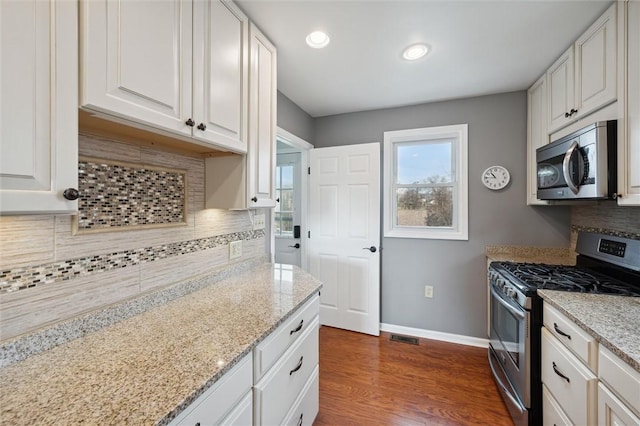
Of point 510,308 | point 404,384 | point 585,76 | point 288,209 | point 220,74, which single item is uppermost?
point 585,76

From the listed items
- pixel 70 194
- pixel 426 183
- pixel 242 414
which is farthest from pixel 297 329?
pixel 426 183

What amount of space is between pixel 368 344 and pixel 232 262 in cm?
167

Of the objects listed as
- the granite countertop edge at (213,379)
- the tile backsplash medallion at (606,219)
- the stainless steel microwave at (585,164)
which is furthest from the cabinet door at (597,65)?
the granite countertop edge at (213,379)

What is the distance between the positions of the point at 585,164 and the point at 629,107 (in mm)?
318

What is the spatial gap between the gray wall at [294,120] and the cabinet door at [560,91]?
2.13 metres

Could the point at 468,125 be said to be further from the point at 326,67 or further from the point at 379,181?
the point at 326,67

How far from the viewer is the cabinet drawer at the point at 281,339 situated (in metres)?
1.02

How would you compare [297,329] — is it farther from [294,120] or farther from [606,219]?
[606,219]

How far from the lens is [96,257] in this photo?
104 cm

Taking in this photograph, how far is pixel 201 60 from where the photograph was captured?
46.2 inches

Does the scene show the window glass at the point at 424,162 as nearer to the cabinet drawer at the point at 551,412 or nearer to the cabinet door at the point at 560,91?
the cabinet door at the point at 560,91

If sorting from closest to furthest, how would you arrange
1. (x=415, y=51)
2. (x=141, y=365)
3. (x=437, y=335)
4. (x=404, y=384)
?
1. (x=141, y=365)
2. (x=415, y=51)
3. (x=404, y=384)
4. (x=437, y=335)

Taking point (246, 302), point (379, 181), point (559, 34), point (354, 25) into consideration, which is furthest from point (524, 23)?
point (246, 302)

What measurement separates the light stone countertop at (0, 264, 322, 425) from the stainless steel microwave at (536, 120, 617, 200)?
1.73 metres
